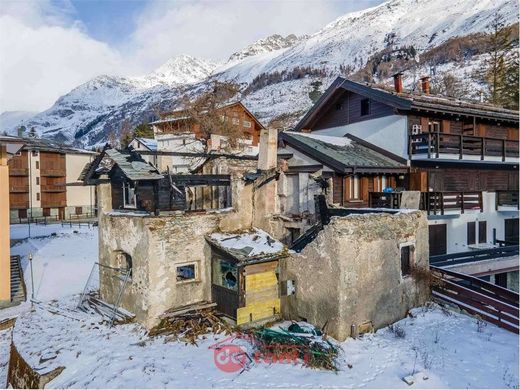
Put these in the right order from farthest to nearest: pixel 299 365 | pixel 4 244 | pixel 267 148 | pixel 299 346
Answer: pixel 4 244, pixel 267 148, pixel 299 346, pixel 299 365

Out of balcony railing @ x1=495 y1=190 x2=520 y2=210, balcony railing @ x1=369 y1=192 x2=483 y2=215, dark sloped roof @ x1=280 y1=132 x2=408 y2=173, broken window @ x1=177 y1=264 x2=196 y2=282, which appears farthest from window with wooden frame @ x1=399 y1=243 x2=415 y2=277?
balcony railing @ x1=495 y1=190 x2=520 y2=210

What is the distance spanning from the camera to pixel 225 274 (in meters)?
14.4

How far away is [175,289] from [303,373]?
6121 millimetres

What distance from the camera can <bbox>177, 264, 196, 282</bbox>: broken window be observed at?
15078mm

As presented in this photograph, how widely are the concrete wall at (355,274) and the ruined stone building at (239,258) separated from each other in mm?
38

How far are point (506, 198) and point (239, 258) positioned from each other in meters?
18.5

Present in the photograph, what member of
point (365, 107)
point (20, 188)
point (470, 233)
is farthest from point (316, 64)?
point (470, 233)

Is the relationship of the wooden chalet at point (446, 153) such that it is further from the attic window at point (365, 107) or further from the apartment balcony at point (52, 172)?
the apartment balcony at point (52, 172)

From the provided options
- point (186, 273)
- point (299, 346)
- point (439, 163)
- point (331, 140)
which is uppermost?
point (331, 140)

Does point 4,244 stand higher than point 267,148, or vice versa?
point 267,148

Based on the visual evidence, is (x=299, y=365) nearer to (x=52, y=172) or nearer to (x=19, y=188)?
(x=19, y=188)

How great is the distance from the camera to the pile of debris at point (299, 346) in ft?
36.5

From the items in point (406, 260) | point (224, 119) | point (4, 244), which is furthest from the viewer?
point (224, 119)

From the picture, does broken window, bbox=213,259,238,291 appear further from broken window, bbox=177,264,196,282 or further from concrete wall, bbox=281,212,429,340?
concrete wall, bbox=281,212,429,340
